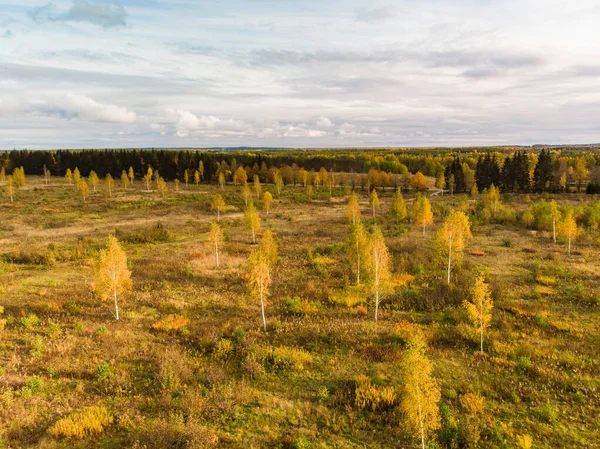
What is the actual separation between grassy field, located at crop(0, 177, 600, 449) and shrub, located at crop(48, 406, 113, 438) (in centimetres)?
13

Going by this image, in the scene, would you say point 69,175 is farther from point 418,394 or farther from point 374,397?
point 418,394

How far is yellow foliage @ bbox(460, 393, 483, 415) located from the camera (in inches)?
577

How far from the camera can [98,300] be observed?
2638 centimetres

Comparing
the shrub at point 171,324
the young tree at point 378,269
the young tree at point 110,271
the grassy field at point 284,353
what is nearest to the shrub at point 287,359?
the grassy field at point 284,353

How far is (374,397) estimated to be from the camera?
1518 centimetres

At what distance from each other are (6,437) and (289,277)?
2266 centimetres

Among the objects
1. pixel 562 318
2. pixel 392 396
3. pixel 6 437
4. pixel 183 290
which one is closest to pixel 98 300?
pixel 183 290

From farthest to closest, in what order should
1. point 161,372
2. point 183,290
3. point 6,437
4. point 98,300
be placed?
point 183,290 < point 98,300 < point 161,372 < point 6,437

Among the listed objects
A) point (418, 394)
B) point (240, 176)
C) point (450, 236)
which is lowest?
point (418, 394)

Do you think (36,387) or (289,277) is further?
(289,277)

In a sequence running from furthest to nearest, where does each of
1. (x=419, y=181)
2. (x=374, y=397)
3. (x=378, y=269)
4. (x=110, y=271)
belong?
(x=419, y=181), (x=378, y=269), (x=110, y=271), (x=374, y=397)

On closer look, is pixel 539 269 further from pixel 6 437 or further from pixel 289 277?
pixel 6 437

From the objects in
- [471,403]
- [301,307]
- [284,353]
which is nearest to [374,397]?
[471,403]

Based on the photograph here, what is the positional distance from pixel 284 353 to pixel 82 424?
8979mm
